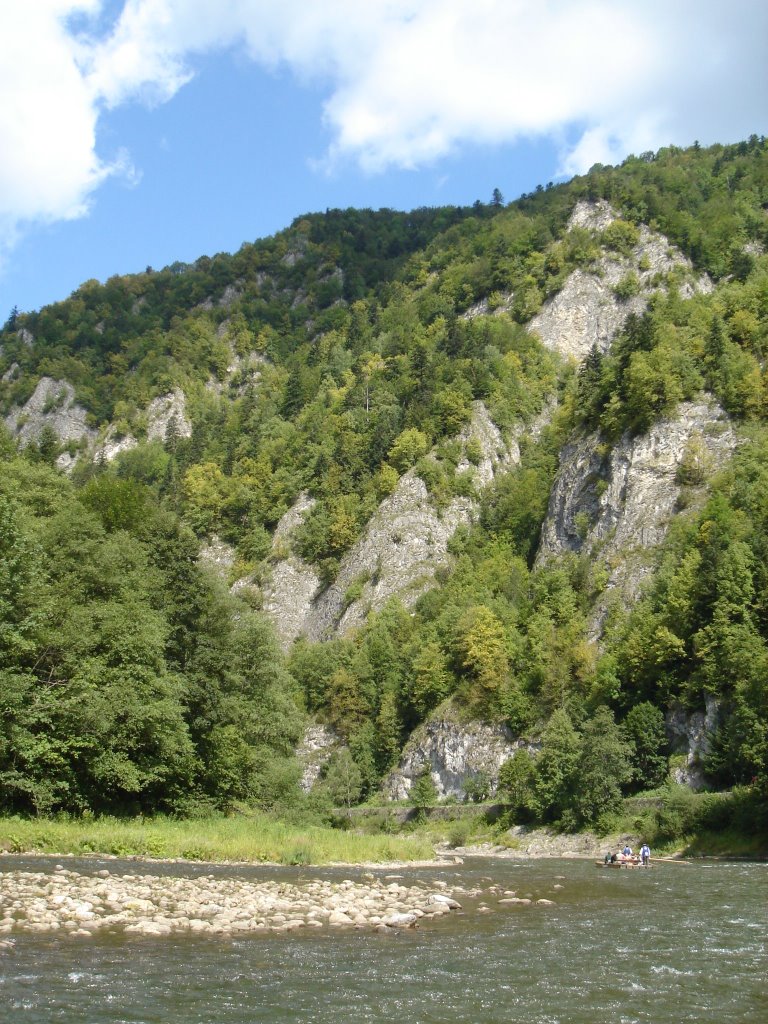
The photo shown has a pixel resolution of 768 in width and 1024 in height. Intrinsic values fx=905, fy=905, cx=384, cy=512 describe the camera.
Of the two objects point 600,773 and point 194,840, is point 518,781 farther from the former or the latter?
point 194,840

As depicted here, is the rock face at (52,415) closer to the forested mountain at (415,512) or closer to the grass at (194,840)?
the forested mountain at (415,512)

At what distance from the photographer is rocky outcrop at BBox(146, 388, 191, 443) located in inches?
6312

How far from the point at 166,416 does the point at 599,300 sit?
3082 inches

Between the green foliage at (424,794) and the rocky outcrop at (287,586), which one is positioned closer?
the green foliage at (424,794)

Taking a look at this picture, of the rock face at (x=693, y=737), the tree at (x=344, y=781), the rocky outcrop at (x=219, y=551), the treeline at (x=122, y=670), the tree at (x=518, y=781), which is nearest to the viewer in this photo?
the treeline at (x=122, y=670)

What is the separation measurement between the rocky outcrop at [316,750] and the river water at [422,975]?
67.1m

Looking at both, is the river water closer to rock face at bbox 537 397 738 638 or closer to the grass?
the grass

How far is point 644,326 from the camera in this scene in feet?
313

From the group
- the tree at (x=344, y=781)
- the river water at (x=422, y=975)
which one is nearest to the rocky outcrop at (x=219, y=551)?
the tree at (x=344, y=781)

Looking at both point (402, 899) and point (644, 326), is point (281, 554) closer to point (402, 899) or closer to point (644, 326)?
point (644, 326)

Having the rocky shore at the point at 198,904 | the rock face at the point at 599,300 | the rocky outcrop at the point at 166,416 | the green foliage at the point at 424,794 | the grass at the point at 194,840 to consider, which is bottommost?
the green foliage at the point at 424,794

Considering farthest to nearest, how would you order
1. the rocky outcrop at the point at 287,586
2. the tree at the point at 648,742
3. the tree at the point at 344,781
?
1. the rocky outcrop at the point at 287,586
2. the tree at the point at 344,781
3. the tree at the point at 648,742

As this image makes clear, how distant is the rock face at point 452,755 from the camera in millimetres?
75312

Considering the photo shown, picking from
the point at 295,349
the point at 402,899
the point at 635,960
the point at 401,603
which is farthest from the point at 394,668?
the point at 295,349
